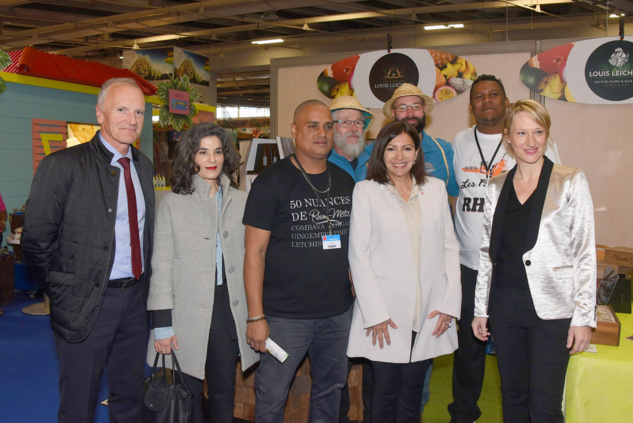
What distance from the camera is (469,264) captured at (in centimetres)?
288

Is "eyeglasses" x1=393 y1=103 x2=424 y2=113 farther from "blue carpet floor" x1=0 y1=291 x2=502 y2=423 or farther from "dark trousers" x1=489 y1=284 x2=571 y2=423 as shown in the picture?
"blue carpet floor" x1=0 y1=291 x2=502 y2=423

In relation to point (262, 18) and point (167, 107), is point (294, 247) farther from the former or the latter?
point (262, 18)

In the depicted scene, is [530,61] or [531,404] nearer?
[531,404]

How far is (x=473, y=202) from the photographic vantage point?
2896 mm

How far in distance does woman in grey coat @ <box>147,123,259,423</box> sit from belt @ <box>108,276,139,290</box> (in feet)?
0.37

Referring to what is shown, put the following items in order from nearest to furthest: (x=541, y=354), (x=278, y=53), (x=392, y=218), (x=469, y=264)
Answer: (x=541, y=354) → (x=392, y=218) → (x=469, y=264) → (x=278, y=53)

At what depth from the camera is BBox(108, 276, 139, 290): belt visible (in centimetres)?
236

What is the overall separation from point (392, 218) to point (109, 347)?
1.41 m

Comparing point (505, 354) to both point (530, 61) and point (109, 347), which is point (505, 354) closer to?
point (109, 347)

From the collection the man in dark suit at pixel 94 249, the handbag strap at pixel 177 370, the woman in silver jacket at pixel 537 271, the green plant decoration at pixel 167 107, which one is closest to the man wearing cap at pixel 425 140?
the woman in silver jacket at pixel 537 271

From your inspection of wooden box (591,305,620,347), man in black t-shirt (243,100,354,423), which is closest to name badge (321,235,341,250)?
man in black t-shirt (243,100,354,423)

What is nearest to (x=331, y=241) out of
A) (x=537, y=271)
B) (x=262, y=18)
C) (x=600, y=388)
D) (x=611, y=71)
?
(x=537, y=271)

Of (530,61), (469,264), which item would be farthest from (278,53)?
(469,264)

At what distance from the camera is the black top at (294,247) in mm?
2365
